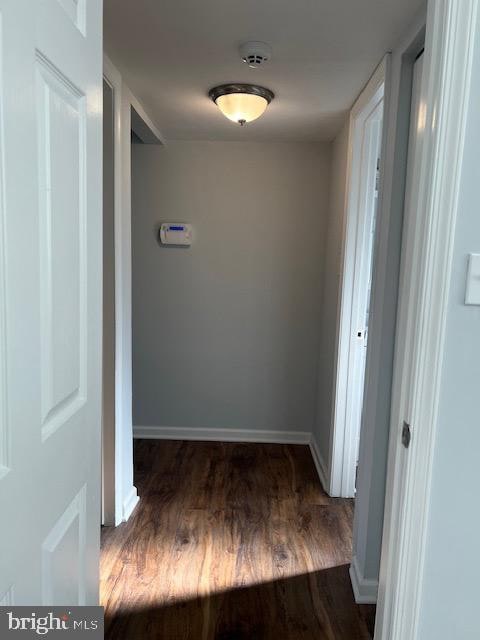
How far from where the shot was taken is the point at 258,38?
5.80 feet

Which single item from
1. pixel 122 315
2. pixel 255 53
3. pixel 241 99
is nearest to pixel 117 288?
pixel 122 315

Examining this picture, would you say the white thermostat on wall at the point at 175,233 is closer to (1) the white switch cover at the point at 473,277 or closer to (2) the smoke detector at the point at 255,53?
(2) the smoke detector at the point at 255,53

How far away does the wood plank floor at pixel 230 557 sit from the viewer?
1.80m

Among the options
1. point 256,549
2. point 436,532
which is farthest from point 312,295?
point 436,532

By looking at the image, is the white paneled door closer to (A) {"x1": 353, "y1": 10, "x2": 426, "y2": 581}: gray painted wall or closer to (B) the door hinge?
(B) the door hinge

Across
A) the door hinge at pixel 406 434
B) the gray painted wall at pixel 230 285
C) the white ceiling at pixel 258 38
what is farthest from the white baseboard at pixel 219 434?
the door hinge at pixel 406 434

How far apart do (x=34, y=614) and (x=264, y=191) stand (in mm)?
2996

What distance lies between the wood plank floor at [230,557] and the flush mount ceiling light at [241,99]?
2142 mm

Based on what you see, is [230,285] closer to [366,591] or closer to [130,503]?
[130,503]

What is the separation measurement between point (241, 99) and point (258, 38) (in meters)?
0.51

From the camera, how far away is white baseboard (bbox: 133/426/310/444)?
142 inches

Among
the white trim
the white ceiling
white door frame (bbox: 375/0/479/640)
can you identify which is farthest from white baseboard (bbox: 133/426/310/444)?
white door frame (bbox: 375/0/479/640)

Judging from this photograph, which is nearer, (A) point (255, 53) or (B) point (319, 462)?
(A) point (255, 53)

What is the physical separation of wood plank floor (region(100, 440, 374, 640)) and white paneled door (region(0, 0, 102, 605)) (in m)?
0.89
